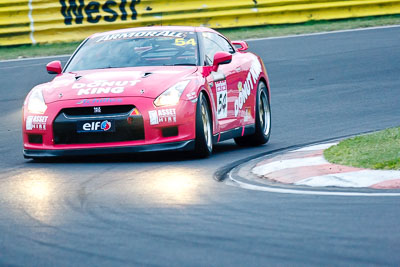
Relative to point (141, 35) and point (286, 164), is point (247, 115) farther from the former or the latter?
point (286, 164)

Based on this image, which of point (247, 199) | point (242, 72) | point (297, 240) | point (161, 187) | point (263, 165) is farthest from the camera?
point (242, 72)

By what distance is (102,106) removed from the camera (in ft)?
28.9

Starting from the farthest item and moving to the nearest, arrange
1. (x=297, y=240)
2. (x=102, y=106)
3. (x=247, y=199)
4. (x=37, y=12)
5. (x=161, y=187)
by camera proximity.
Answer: (x=37, y=12) < (x=102, y=106) < (x=161, y=187) < (x=247, y=199) < (x=297, y=240)

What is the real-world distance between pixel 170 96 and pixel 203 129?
17.5 inches

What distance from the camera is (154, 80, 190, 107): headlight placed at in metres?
8.87

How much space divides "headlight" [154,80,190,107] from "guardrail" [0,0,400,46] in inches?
519

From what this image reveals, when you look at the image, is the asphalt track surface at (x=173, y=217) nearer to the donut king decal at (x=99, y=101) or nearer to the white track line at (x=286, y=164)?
the white track line at (x=286, y=164)

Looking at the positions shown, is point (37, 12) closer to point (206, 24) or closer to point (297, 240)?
point (206, 24)

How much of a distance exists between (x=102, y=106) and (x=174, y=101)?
65cm

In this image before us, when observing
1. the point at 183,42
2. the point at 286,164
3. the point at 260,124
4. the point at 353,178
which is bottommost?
the point at 260,124

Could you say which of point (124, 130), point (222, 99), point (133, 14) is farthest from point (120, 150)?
point (133, 14)

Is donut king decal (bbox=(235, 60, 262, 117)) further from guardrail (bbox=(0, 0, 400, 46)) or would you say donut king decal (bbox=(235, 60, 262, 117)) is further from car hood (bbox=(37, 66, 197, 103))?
guardrail (bbox=(0, 0, 400, 46))

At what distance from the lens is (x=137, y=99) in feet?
28.9

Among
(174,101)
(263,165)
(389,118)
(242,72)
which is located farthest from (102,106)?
(389,118)
